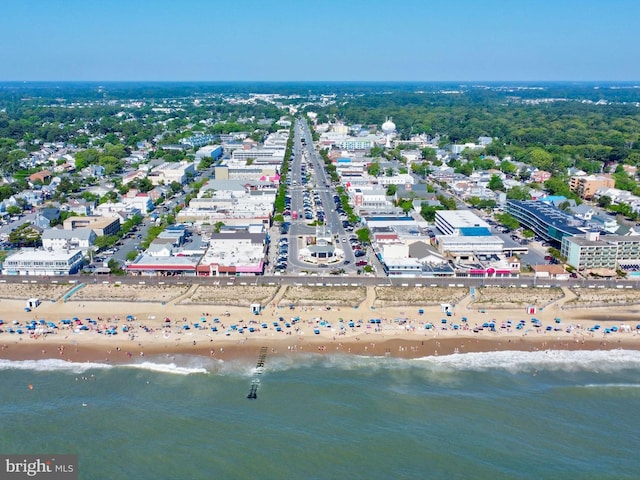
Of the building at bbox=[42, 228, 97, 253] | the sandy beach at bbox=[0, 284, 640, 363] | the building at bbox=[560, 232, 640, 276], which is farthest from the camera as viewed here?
the building at bbox=[42, 228, 97, 253]

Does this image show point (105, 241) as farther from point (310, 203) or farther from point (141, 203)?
point (310, 203)

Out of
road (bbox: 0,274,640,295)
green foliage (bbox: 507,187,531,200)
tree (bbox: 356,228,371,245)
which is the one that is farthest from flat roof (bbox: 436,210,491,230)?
green foliage (bbox: 507,187,531,200)

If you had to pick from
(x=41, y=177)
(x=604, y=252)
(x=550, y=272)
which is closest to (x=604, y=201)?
(x=604, y=252)

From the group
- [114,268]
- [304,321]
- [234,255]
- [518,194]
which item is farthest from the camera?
[518,194]

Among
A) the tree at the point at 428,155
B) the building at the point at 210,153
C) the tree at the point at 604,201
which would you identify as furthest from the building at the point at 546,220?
the building at the point at 210,153

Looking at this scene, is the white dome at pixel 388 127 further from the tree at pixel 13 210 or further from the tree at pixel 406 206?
the tree at pixel 13 210

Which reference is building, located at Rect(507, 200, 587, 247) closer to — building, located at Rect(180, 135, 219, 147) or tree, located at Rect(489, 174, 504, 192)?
tree, located at Rect(489, 174, 504, 192)
